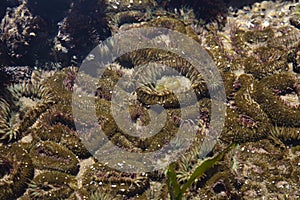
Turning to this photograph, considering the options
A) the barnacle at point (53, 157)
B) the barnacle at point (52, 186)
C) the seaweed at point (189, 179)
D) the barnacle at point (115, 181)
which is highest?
the seaweed at point (189, 179)

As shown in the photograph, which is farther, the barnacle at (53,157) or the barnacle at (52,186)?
the barnacle at (53,157)

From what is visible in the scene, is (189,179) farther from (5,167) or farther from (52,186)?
(5,167)

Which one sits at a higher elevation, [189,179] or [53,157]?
[189,179]

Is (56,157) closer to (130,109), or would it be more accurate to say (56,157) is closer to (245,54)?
(130,109)

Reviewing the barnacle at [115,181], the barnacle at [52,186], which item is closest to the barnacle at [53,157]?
the barnacle at [52,186]

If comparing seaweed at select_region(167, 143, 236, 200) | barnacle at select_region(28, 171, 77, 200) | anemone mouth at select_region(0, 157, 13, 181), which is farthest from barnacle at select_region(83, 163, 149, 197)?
anemone mouth at select_region(0, 157, 13, 181)

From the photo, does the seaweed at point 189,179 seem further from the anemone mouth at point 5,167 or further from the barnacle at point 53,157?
the anemone mouth at point 5,167

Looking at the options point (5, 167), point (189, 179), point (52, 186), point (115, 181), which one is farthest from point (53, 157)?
point (189, 179)
